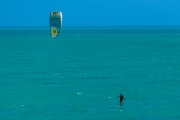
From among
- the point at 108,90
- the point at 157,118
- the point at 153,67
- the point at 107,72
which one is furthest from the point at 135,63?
the point at 157,118

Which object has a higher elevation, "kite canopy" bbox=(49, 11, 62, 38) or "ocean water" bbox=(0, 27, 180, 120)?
"kite canopy" bbox=(49, 11, 62, 38)

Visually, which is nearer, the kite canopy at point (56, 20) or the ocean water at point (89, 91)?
the kite canopy at point (56, 20)

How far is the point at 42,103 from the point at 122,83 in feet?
65.0

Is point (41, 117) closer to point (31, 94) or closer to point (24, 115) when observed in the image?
point (24, 115)

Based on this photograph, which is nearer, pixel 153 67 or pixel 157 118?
pixel 157 118

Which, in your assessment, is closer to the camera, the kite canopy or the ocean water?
the kite canopy

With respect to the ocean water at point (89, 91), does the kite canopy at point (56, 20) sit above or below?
above

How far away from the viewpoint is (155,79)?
9138 centimetres

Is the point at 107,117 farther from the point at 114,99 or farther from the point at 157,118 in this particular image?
the point at 114,99

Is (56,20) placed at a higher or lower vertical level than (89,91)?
higher

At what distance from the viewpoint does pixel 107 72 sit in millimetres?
102375

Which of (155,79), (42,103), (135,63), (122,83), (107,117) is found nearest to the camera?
(107,117)

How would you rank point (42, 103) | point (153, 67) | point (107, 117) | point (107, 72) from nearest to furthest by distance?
point (107, 117) → point (42, 103) → point (107, 72) → point (153, 67)

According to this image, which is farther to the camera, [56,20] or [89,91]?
[89,91]
